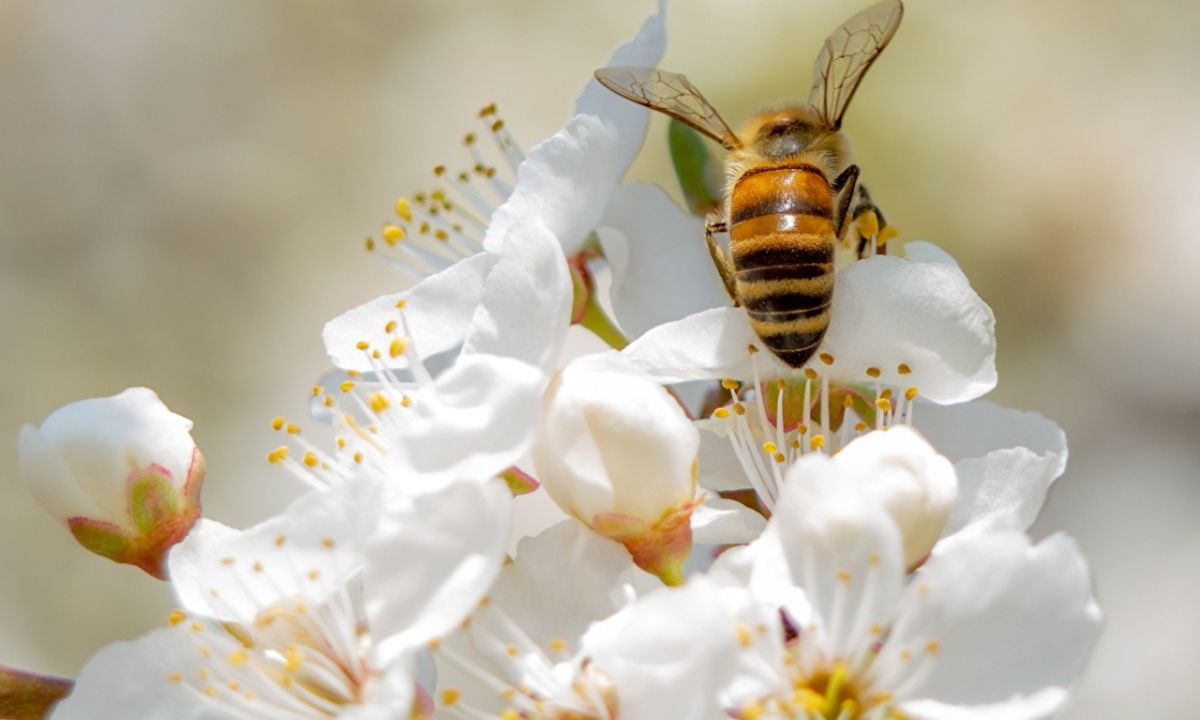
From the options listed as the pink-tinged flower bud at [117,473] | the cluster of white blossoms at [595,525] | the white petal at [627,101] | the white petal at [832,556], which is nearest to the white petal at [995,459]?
the cluster of white blossoms at [595,525]

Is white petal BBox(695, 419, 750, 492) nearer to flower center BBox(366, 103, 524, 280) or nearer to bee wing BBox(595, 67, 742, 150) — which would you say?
bee wing BBox(595, 67, 742, 150)

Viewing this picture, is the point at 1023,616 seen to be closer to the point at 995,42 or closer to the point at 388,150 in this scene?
the point at 995,42

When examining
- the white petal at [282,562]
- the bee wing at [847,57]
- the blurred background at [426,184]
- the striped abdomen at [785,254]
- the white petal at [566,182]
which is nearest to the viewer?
the white petal at [282,562]

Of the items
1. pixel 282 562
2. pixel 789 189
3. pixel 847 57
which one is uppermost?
pixel 847 57

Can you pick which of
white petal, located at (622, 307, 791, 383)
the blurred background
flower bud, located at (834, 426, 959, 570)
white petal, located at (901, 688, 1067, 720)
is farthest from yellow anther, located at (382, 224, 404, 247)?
the blurred background

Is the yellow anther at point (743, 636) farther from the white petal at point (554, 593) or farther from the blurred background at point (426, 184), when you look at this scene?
the blurred background at point (426, 184)

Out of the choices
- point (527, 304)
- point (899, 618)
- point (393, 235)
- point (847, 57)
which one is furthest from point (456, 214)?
point (899, 618)

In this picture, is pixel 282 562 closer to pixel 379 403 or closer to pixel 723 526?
pixel 379 403
